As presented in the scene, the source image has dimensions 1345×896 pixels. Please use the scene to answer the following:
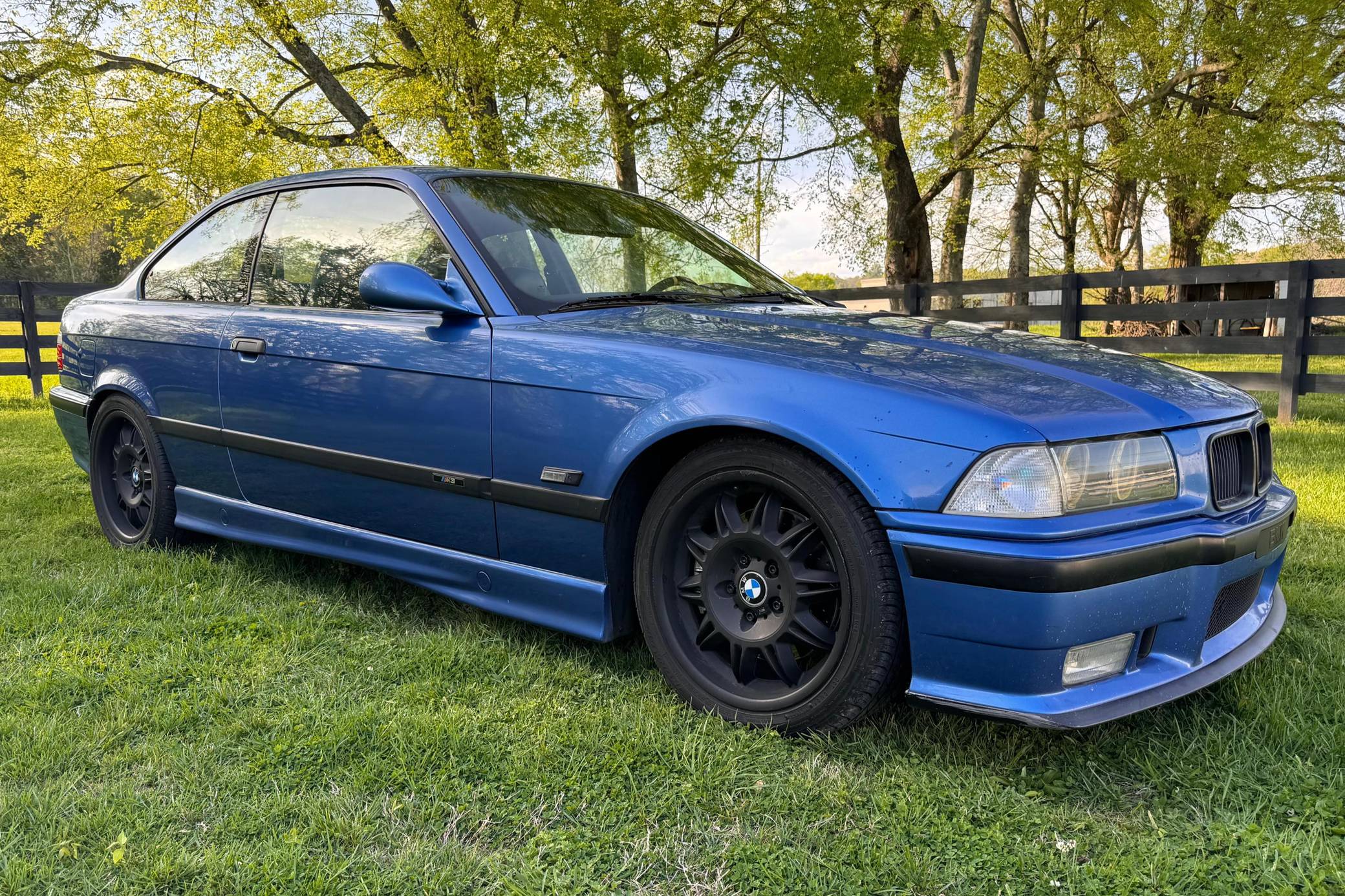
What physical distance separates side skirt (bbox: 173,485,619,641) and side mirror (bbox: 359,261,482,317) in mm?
735

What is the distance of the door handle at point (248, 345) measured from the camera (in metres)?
3.32

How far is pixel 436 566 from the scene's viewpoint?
116 inches

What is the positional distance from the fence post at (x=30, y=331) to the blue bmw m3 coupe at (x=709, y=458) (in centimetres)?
852

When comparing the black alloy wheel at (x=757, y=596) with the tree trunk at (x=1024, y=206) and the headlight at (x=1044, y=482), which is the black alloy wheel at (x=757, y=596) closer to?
the headlight at (x=1044, y=482)

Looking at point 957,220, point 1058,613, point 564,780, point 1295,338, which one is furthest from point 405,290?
point 957,220

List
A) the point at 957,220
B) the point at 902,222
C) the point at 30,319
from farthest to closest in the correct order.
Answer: the point at 957,220 → the point at 902,222 → the point at 30,319

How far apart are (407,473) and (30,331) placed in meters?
10.1

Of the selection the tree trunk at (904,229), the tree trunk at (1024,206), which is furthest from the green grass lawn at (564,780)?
the tree trunk at (1024,206)

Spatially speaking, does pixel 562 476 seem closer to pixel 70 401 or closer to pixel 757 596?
pixel 757 596

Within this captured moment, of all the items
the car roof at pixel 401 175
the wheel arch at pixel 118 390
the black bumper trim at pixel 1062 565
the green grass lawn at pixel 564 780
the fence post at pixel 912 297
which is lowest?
the green grass lawn at pixel 564 780

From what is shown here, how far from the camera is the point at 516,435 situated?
2.63m

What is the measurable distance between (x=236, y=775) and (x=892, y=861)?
1439mm

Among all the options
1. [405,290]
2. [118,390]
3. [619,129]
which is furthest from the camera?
[619,129]

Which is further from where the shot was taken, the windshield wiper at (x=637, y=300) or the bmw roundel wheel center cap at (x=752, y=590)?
the windshield wiper at (x=637, y=300)
